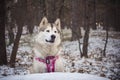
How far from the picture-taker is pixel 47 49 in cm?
289

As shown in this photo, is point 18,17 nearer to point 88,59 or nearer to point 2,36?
point 2,36

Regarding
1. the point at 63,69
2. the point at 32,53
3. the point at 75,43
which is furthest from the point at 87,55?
the point at 32,53

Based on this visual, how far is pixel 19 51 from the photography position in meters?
3.02

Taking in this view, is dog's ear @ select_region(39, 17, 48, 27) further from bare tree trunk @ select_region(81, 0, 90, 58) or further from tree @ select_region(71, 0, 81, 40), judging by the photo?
bare tree trunk @ select_region(81, 0, 90, 58)

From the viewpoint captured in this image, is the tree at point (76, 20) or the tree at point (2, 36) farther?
the tree at point (76, 20)

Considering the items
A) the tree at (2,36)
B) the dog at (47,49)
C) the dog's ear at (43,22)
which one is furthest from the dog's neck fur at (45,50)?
the tree at (2,36)

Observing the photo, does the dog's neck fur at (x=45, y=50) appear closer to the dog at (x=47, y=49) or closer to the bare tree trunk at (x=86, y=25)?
the dog at (x=47, y=49)

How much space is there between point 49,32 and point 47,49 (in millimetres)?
194

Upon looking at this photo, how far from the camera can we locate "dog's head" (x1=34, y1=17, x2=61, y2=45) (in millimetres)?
2766

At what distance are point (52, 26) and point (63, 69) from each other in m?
0.41

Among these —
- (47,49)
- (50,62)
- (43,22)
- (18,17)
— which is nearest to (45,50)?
(47,49)

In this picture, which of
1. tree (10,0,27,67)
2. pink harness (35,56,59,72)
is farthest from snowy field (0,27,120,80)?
pink harness (35,56,59,72)

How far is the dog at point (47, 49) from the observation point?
2.80 meters

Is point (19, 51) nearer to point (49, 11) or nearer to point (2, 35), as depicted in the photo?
point (2, 35)
